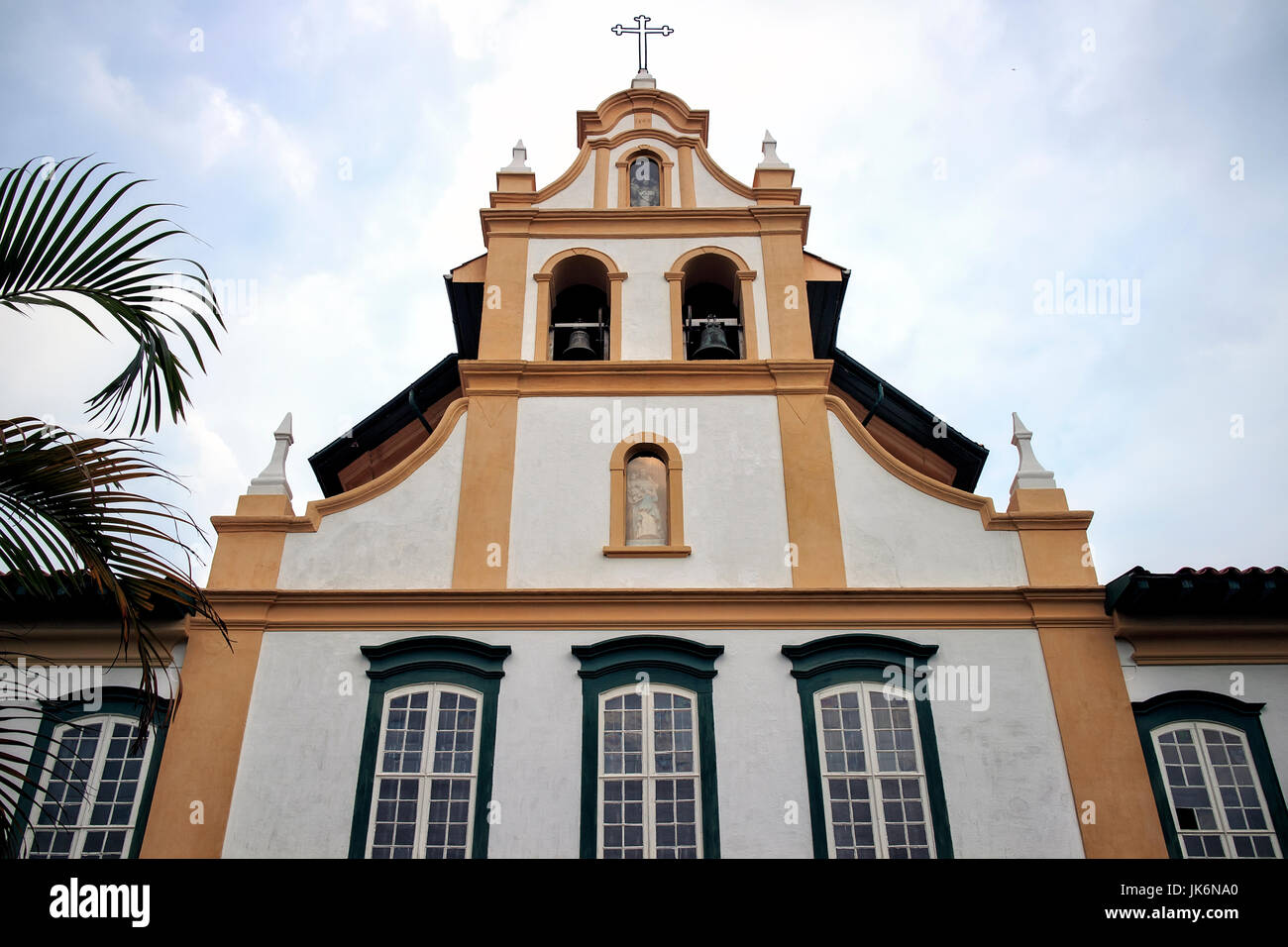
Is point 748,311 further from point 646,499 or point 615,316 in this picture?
point 646,499

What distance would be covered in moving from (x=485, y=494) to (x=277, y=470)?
2.41 metres

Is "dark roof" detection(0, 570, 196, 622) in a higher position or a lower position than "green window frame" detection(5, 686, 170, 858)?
higher

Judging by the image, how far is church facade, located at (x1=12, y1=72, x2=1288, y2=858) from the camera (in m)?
10.4

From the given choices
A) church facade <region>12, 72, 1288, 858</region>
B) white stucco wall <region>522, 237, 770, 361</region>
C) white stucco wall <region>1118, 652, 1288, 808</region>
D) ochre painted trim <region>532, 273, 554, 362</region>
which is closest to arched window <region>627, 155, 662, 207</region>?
white stucco wall <region>522, 237, 770, 361</region>

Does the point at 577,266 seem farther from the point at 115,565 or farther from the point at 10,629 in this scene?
the point at 115,565

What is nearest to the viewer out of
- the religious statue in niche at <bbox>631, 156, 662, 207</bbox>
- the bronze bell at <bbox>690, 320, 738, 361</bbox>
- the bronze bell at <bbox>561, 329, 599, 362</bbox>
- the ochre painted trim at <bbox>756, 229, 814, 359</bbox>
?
the ochre painted trim at <bbox>756, 229, 814, 359</bbox>

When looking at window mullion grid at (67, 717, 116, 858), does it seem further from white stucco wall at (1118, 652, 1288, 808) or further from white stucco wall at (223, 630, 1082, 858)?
white stucco wall at (1118, 652, 1288, 808)

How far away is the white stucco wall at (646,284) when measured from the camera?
13.9 meters

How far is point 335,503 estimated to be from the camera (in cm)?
1241

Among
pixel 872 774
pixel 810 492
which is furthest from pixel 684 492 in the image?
pixel 872 774

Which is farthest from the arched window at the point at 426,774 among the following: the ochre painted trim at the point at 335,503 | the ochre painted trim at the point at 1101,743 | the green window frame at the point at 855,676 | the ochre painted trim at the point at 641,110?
the ochre painted trim at the point at 641,110

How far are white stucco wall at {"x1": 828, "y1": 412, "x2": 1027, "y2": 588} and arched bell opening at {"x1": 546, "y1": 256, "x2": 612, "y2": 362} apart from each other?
353 cm
